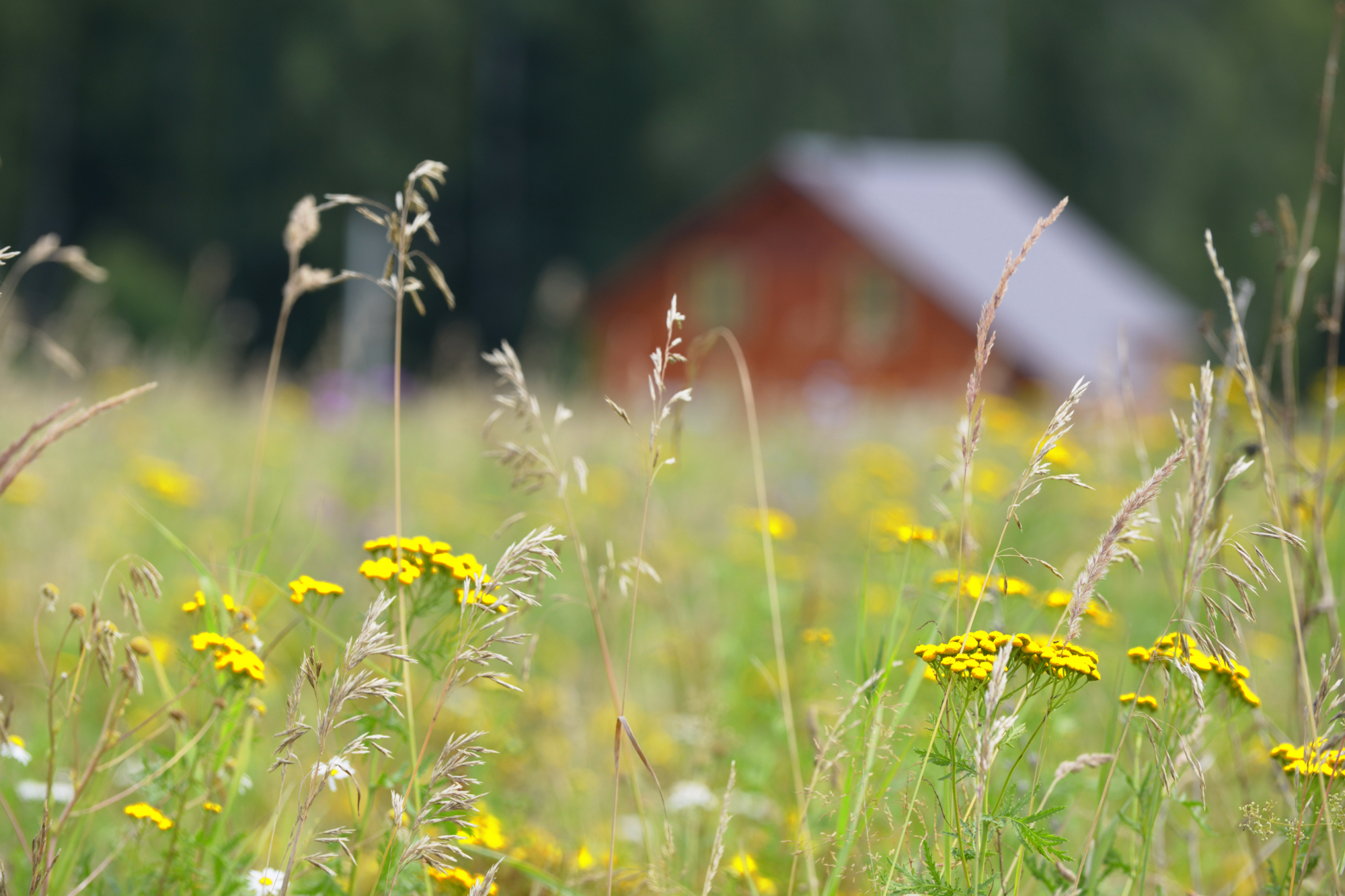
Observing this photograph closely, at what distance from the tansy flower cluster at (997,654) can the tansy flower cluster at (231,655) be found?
0.76 m

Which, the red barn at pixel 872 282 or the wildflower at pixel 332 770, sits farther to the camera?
the red barn at pixel 872 282

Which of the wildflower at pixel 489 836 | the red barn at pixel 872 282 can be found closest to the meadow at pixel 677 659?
the wildflower at pixel 489 836

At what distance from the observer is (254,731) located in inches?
73.7

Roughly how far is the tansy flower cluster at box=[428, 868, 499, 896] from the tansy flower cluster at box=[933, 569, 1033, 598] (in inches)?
27.1

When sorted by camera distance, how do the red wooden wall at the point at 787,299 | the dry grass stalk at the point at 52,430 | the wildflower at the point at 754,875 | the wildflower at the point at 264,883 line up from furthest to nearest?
the red wooden wall at the point at 787,299 → the wildflower at the point at 754,875 → the wildflower at the point at 264,883 → the dry grass stalk at the point at 52,430

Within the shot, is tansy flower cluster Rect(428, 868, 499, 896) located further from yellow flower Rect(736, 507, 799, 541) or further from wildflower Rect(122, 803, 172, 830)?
yellow flower Rect(736, 507, 799, 541)

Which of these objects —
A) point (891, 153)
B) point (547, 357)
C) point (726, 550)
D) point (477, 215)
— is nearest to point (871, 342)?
point (891, 153)

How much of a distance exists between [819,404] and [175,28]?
28.5 metres

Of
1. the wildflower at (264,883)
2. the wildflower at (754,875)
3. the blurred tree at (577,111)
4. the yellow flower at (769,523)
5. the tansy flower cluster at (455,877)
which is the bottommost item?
the wildflower at (754,875)

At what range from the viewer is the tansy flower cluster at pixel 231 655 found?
4.33 feet

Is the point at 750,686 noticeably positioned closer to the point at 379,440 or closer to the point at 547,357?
the point at 379,440

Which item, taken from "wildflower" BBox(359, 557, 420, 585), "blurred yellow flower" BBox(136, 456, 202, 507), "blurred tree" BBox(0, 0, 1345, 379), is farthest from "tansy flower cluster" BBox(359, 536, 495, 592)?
"blurred tree" BBox(0, 0, 1345, 379)

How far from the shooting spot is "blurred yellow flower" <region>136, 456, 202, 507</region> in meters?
3.10

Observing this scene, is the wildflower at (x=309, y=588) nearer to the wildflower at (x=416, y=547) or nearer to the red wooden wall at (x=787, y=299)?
the wildflower at (x=416, y=547)
